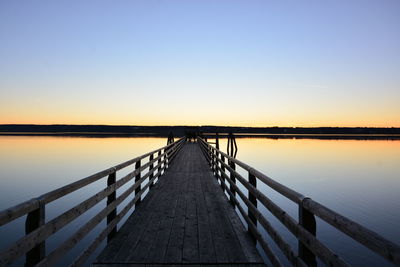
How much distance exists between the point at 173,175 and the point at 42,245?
1026cm

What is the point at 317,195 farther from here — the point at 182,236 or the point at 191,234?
the point at 182,236

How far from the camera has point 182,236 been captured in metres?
5.12

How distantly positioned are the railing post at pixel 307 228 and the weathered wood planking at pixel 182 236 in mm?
1530

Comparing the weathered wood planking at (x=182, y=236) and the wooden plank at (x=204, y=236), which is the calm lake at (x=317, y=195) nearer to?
the weathered wood planking at (x=182, y=236)

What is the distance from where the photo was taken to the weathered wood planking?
4160 millimetres

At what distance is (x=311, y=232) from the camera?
266 cm

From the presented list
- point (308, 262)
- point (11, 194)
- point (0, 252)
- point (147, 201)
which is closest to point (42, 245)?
point (0, 252)

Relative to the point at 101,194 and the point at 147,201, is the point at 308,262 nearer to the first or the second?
the point at 101,194

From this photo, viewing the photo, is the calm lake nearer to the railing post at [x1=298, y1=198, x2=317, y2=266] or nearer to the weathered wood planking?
the weathered wood planking

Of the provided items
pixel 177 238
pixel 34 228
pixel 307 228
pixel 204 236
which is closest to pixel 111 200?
pixel 177 238

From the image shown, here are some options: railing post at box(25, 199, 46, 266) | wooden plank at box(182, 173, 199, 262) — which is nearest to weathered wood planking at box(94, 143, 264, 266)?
wooden plank at box(182, 173, 199, 262)

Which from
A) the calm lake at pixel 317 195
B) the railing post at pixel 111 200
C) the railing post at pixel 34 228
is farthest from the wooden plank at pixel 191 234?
the calm lake at pixel 317 195

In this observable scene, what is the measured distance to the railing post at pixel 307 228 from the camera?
2.63 meters

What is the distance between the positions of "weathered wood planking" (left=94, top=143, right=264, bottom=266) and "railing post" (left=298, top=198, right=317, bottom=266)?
1530 millimetres
